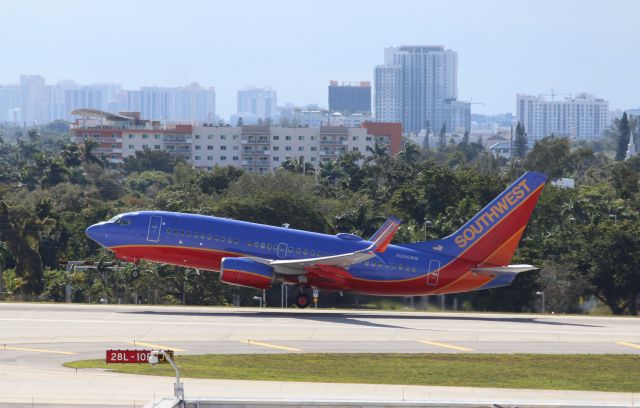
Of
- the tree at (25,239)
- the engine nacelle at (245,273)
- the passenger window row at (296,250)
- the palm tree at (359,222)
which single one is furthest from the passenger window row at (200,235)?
the palm tree at (359,222)

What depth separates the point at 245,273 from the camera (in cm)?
5912

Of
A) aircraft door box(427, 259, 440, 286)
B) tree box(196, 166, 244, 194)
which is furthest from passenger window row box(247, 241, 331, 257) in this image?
tree box(196, 166, 244, 194)

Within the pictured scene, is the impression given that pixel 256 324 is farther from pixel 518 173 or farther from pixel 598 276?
pixel 518 173

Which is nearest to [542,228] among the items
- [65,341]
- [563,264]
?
[563,264]

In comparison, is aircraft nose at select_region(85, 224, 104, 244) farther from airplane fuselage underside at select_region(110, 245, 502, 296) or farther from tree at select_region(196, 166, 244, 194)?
tree at select_region(196, 166, 244, 194)

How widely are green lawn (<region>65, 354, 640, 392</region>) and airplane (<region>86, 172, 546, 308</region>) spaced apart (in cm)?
1234

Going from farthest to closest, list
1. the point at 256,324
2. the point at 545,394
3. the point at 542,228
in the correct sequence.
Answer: the point at 542,228
the point at 256,324
the point at 545,394

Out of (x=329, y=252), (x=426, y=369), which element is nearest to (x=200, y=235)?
(x=329, y=252)

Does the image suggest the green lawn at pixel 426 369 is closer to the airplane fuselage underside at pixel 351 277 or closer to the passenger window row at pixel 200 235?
the airplane fuselage underside at pixel 351 277

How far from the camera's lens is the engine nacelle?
5894cm

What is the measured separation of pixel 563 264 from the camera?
284ft

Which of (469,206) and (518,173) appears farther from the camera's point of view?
(518,173)

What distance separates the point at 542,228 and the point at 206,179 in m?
39.3

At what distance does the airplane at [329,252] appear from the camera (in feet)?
196
